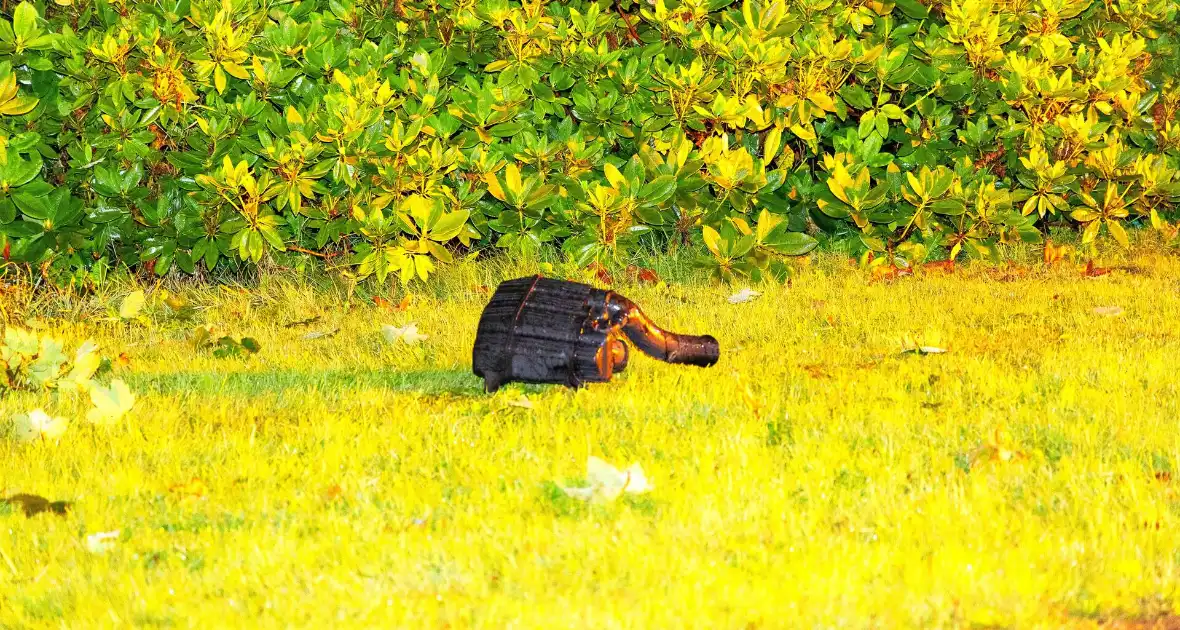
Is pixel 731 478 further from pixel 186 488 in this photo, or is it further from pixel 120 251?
pixel 120 251

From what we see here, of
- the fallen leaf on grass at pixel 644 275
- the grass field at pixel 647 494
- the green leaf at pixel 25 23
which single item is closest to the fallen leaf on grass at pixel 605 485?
the grass field at pixel 647 494

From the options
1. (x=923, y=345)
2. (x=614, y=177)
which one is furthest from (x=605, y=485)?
(x=614, y=177)

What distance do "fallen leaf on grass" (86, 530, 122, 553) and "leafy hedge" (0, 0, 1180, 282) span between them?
10.9ft

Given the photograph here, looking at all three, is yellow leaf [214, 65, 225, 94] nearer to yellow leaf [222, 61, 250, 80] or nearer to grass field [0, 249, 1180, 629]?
yellow leaf [222, 61, 250, 80]

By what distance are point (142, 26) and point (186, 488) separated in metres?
3.76

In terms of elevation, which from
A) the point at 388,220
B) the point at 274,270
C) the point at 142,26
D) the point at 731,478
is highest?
the point at 142,26

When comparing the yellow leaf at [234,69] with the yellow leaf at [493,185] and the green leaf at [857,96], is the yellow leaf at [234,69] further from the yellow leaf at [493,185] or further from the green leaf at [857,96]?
the green leaf at [857,96]

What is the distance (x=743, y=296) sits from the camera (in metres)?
6.30

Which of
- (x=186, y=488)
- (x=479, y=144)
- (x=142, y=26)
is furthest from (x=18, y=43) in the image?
(x=186, y=488)

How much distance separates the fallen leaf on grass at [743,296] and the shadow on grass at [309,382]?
1665 millimetres

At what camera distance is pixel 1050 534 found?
2939 mm

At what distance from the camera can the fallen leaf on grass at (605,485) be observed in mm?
3219

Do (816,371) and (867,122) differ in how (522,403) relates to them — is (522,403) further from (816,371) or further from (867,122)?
(867,122)

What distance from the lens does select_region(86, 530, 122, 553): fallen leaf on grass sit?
9.91 feet
